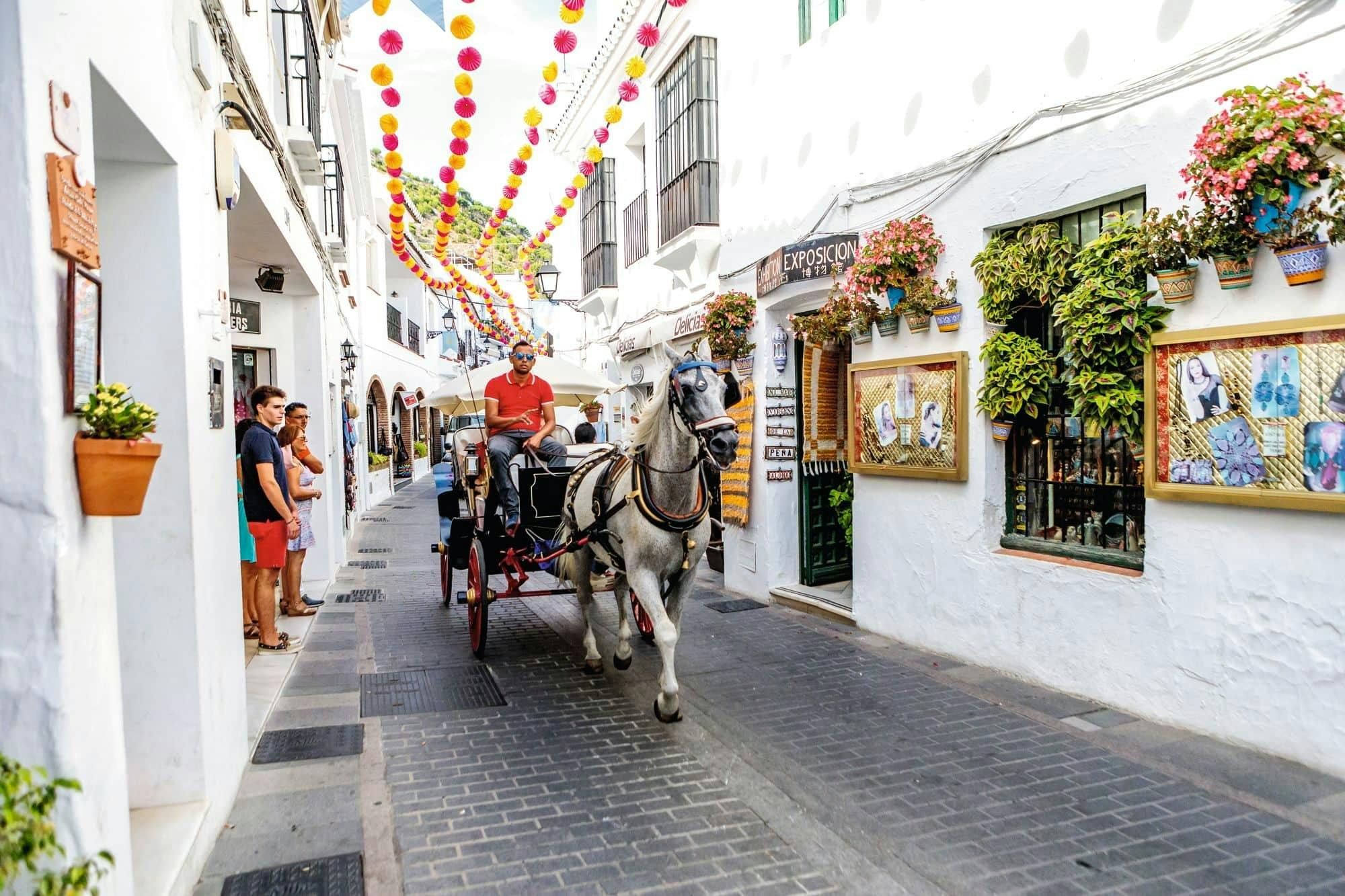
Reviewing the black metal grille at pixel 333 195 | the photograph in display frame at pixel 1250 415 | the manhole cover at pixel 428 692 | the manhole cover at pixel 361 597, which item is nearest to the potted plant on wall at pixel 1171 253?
the photograph in display frame at pixel 1250 415

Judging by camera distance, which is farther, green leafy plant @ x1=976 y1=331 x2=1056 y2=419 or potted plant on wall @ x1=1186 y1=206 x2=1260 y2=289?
green leafy plant @ x1=976 y1=331 x2=1056 y2=419

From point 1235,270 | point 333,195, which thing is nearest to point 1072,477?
point 1235,270

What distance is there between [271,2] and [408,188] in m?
33.9

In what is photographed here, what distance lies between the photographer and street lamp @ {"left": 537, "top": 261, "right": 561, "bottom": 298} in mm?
14719

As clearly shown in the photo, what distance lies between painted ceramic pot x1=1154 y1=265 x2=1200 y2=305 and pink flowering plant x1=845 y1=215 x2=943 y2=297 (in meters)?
1.91

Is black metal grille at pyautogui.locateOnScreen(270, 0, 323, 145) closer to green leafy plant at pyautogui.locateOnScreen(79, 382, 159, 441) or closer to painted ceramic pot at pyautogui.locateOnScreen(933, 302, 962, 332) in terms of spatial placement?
painted ceramic pot at pyautogui.locateOnScreen(933, 302, 962, 332)

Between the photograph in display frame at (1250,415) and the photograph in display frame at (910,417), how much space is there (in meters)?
1.49

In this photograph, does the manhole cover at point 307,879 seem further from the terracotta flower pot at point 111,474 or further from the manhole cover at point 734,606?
the manhole cover at point 734,606

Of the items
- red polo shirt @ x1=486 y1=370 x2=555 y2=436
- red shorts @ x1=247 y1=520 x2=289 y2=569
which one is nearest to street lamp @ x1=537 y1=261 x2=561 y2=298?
red polo shirt @ x1=486 y1=370 x2=555 y2=436

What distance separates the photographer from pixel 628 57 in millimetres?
12664

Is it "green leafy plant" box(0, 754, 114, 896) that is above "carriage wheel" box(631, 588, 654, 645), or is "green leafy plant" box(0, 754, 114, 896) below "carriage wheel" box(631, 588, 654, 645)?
above

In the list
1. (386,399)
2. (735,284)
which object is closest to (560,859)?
(735,284)

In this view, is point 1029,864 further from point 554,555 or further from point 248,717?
point 248,717

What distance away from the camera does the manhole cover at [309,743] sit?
15.5 ft
